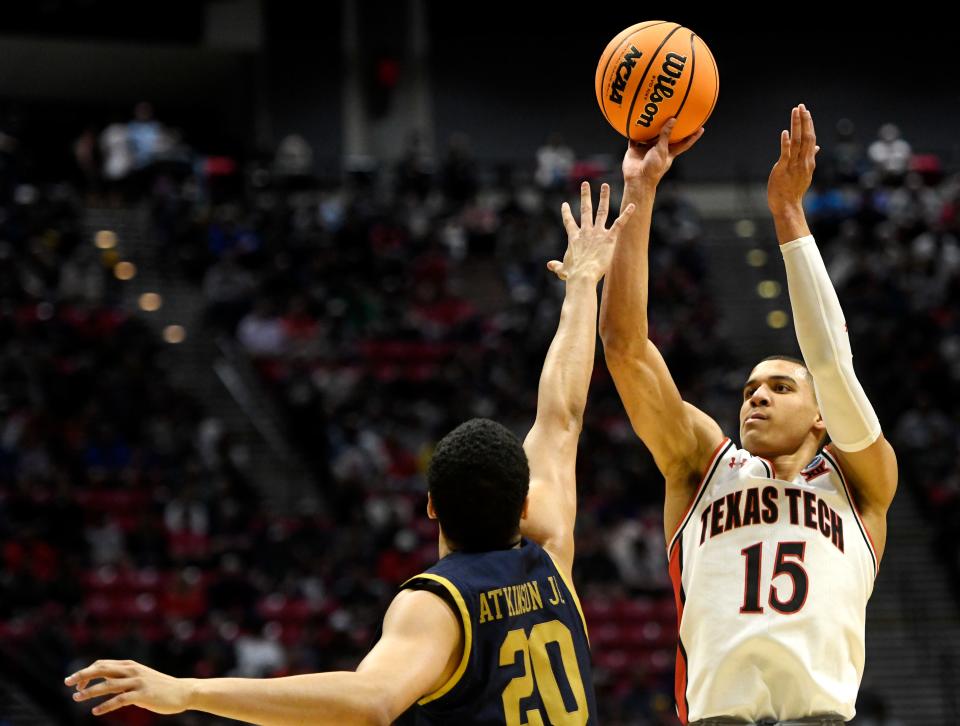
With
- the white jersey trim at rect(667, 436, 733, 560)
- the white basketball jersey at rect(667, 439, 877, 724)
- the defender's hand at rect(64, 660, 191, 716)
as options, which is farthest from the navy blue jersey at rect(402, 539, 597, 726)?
the white jersey trim at rect(667, 436, 733, 560)

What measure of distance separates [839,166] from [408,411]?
8.70 meters

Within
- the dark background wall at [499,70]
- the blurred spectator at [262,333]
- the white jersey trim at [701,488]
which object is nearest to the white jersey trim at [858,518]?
the white jersey trim at [701,488]

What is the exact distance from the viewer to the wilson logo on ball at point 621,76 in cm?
437

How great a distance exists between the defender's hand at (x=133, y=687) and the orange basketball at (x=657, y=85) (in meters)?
2.53

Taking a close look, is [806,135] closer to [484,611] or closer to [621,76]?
[621,76]

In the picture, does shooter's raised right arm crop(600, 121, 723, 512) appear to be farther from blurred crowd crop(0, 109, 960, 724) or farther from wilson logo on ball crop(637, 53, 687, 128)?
blurred crowd crop(0, 109, 960, 724)

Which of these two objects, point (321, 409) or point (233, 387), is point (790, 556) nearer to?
point (321, 409)

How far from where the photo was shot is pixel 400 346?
16.9 metres

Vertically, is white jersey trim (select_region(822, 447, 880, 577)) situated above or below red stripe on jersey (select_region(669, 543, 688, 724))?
above

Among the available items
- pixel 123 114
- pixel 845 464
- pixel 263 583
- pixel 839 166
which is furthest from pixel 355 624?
pixel 123 114

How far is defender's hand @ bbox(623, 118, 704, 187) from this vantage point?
4.20m

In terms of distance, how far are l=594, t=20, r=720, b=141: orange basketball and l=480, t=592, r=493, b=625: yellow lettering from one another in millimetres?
1964

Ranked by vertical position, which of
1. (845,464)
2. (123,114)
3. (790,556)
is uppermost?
(123,114)

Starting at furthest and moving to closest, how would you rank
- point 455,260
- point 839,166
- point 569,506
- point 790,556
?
1. point 839,166
2. point 455,260
3. point 790,556
4. point 569,506
